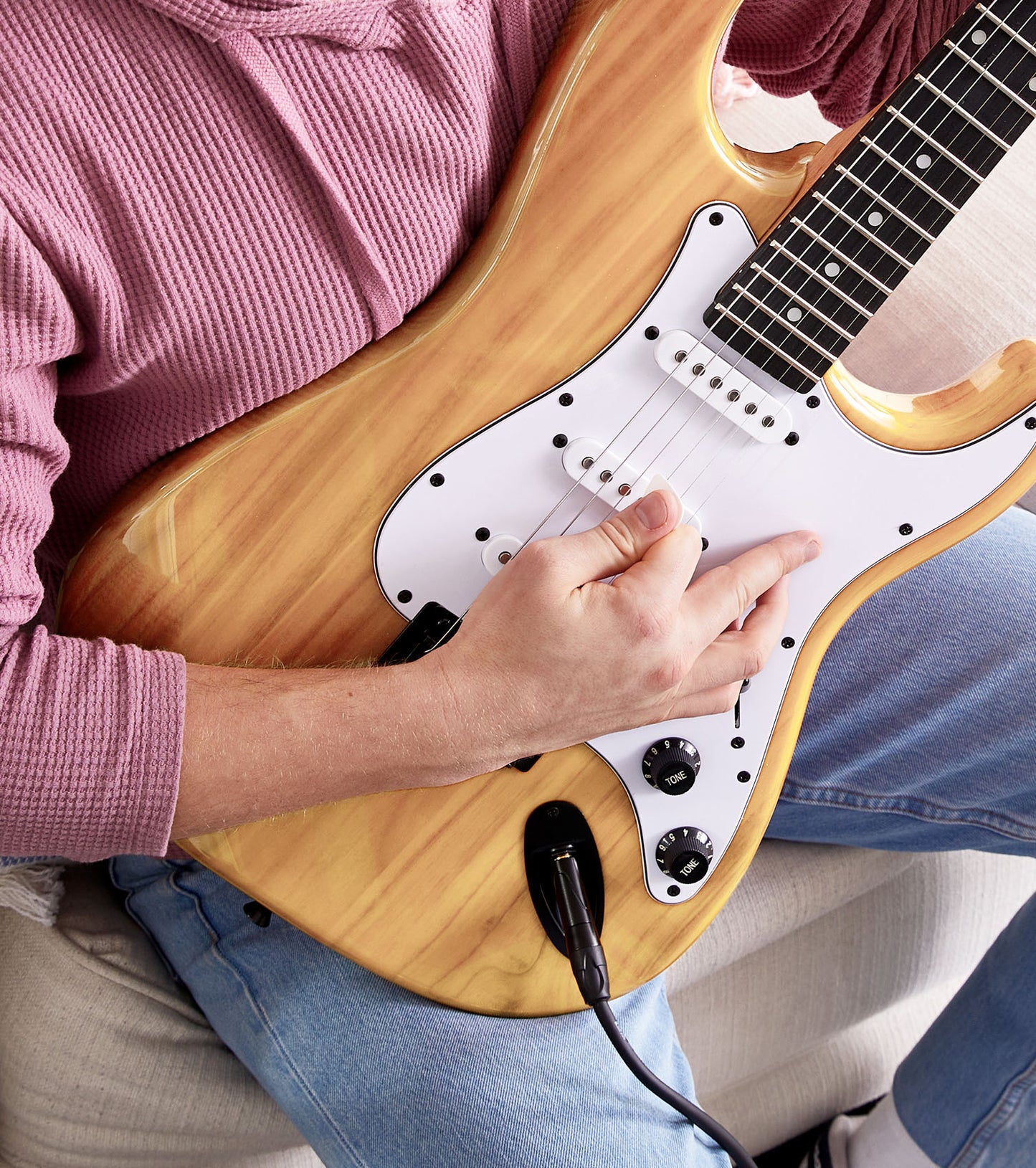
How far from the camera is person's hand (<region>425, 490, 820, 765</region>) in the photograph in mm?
604

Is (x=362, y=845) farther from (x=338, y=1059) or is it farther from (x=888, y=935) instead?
(x=888, y=935)

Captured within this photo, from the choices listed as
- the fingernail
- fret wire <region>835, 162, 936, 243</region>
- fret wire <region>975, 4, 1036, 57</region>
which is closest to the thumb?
the fingernail

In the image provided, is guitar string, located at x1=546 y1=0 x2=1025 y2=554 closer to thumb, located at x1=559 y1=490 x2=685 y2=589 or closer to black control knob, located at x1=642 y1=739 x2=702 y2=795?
thumb, located at x1=559 y1=490 x2=685 y2=589

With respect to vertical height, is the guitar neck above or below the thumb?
above

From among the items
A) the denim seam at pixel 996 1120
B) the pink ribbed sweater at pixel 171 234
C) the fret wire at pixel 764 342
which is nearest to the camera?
the pink ribbed sweater at pixel 171 234

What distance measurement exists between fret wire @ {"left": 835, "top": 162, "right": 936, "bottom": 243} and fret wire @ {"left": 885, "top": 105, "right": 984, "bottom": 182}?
4cm

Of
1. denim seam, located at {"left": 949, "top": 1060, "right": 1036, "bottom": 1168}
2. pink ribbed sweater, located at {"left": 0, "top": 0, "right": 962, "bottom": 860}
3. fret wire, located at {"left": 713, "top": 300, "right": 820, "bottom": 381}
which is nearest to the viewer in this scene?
pink ribbed sweater, located at {"left": 0, "top": 0, "right": 962, "bottom": 860}

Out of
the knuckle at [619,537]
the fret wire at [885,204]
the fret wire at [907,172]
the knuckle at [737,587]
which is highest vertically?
the fret wire at [907,172]

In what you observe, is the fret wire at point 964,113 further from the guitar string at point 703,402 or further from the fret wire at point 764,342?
the fret wire at point 764,342

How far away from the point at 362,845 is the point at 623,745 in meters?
0.20

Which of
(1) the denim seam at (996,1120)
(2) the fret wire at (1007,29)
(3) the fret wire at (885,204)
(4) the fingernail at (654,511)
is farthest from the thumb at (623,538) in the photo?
(1) the denim seam at (996,1120)

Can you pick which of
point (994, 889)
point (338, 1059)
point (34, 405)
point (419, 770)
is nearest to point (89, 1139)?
point (338, 1059)

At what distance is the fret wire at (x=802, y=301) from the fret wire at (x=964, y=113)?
0.15 m

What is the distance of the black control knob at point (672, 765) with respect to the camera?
69 cm
